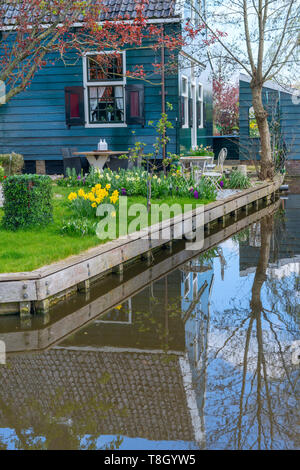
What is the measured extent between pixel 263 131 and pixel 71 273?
423 inches

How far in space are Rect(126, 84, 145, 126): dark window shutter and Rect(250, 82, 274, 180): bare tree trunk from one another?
2.77 m

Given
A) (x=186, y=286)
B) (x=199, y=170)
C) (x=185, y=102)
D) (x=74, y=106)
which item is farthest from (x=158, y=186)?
(x=185, y=102)

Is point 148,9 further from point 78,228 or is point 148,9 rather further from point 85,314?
point 85,314

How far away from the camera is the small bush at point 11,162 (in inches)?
629

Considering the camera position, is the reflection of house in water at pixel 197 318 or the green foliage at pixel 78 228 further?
the green foliage at pixel 78 228

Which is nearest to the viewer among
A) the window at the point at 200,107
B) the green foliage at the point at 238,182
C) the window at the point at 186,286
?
the window at the point at 186,286

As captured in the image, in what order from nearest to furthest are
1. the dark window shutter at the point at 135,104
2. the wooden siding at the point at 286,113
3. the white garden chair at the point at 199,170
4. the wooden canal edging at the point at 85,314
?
the wooden canal edging at the point at 85,314 < the white garden chair at the point at 199,170 < the dark window shutter at the point at 135,104 < the wooden siding at the point at 286,113

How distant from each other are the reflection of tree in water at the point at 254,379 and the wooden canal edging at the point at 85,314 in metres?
1.19

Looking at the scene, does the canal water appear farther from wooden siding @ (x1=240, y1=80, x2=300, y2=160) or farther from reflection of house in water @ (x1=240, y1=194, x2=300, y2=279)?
wooden siding @ (x1=240, y1=80, x2=300, y2=160)

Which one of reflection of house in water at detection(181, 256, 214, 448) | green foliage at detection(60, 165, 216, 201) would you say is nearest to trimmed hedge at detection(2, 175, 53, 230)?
reflection of house in water at detection(181, 256, 214, 448)

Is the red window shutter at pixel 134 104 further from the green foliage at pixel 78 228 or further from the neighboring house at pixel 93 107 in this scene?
the green foliage at pixel 78 228

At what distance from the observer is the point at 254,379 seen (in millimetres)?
4055

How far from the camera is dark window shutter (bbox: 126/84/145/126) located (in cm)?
1540

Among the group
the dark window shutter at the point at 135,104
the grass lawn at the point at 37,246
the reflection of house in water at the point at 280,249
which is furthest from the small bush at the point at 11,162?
the grass lawn at the point at 37,246
